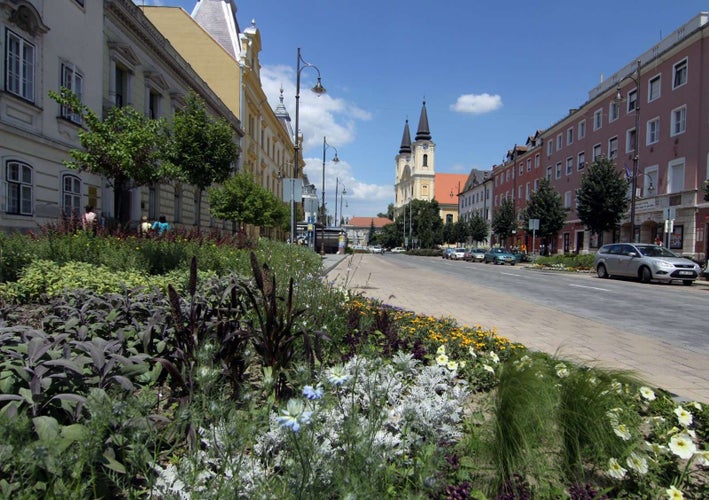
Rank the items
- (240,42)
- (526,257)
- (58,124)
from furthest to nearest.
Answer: (526,257), (240,42), (58,124)

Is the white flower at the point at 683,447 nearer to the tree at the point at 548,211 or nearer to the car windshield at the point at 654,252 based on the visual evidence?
the car windshield at the point at 654,252

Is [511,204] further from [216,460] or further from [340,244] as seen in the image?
[216,460]

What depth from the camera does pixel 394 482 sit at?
1796mm

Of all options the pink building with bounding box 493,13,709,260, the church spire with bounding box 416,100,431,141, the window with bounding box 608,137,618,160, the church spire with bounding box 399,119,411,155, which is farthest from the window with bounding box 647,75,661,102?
the church spire with bounding box 399,119,411,155

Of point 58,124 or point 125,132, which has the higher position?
point 58,124

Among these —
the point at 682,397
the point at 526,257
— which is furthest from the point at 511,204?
the point at 682,397

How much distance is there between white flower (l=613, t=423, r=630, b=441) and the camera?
2.10 m

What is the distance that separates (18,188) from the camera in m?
12.7

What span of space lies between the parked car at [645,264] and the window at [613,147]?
18940 millimetres

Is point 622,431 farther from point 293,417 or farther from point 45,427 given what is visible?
point 45,427

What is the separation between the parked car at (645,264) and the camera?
17.2 metres

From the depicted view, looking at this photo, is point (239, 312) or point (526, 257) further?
point (526, 257)

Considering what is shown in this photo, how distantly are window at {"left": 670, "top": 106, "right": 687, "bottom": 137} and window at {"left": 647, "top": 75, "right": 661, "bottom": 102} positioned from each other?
8.59ft

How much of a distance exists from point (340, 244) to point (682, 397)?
51.6 m
